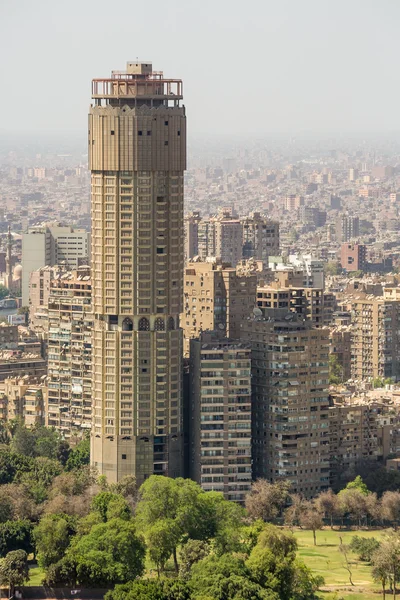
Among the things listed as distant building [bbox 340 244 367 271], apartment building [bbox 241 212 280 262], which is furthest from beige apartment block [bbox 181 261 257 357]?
distant building [bbox 340 244 367 271]

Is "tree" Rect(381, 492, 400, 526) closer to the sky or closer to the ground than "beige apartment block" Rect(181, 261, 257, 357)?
closer to the ground

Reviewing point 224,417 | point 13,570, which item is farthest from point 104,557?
point 224,417

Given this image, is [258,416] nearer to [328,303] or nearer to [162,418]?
[162,418]

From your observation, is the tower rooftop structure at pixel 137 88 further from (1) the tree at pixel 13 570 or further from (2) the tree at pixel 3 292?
(2) the tree at pixel 3 292

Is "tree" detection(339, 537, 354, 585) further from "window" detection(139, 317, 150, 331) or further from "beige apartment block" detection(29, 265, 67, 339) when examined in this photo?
"beige apartment block" detection(29, 265, 67, 339)

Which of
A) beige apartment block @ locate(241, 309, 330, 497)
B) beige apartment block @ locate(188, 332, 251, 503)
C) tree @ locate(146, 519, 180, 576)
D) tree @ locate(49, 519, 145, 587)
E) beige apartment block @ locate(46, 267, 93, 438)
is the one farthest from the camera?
beige apartment block @ locate(46, 267, 93, 438)

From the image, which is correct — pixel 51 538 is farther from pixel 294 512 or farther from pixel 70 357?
pixel 70 357

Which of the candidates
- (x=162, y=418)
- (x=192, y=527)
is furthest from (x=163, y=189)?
(x=192, y=527)

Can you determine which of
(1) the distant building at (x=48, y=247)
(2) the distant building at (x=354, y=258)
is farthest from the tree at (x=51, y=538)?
(2) the distant building at (x=354, y=258)
